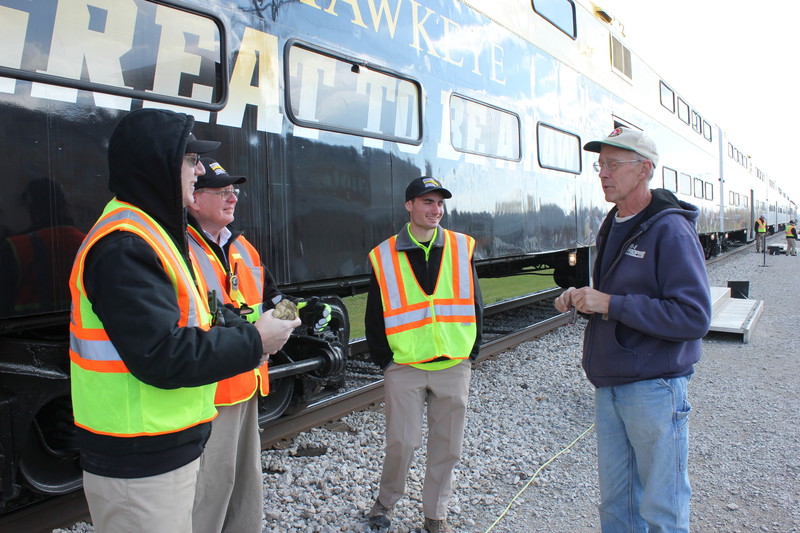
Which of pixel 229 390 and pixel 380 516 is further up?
pixel 229 390

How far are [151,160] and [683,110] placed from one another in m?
14.6

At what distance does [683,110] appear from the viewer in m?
13.7

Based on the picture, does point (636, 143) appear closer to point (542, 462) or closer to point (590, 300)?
point (590, 300)

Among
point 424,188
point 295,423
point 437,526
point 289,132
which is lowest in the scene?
point 437,526

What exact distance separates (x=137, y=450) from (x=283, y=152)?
2234mm

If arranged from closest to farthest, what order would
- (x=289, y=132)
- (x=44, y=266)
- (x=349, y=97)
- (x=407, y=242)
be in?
(x=44, y=266), (x=407, y=242), (x=289, y=132), (x=349, y=97)

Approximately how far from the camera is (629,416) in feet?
7.09

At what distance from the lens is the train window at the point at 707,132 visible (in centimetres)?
1674

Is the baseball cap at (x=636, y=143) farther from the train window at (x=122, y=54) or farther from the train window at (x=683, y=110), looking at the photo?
the train window at (x=683, y=110)

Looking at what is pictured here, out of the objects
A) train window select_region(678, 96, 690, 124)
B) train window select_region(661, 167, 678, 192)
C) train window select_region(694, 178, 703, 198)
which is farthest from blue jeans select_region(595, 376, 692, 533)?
train window select_region(694, 178, 703, 198)

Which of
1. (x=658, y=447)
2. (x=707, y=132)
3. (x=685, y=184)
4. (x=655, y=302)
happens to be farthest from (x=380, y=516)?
(x=707, y=132)

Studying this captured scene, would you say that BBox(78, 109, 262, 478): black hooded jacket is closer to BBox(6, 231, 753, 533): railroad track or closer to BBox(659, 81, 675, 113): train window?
BBox(6, 231, 753, 533): railroad track

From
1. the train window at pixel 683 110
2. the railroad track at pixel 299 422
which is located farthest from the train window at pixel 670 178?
the railroad track at pixel 299 422

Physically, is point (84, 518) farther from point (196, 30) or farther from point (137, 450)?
point (196, 30)
